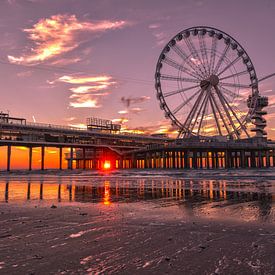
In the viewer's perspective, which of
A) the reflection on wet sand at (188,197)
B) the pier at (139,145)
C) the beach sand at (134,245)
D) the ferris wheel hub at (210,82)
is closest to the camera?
the beach sand at (134,245)

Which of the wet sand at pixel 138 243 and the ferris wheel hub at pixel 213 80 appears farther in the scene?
the ferris wheel hub at pixel 213 80

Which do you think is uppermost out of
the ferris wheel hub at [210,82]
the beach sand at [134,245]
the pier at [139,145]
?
the ferris wheel hub at [210,82]

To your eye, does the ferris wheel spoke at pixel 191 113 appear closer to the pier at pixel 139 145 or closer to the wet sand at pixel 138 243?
the pier at pixel 139 145

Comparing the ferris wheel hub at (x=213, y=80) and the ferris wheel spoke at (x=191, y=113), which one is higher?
the ferris wheel hub at (x=213, y=80)

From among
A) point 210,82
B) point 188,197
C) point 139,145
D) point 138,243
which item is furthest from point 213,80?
point 139,145

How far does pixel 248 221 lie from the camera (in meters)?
7.27

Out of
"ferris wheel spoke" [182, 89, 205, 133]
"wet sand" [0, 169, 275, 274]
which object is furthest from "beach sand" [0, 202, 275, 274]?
"ferris wheel spoke" [182, 89, 205, 133]

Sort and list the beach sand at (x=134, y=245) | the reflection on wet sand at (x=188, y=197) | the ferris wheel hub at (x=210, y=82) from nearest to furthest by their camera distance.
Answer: the beach sand at (x=134, y=245), the reflection on wet sand at (x=188, y=197), the ferris wheel hub at (x=210, y=82)

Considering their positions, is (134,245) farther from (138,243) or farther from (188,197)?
(188,197)

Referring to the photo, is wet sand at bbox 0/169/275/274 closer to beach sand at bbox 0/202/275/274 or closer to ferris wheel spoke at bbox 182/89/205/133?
beach sand at bbox 0/202/275/274

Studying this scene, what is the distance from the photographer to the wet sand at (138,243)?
4000 millimetres

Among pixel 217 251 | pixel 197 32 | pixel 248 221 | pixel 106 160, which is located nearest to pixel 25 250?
pixel 217 251

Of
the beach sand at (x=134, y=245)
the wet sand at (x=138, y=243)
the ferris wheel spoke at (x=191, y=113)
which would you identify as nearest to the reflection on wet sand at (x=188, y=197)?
the wet sand at (x=138, y=243)

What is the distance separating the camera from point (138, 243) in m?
5.25
